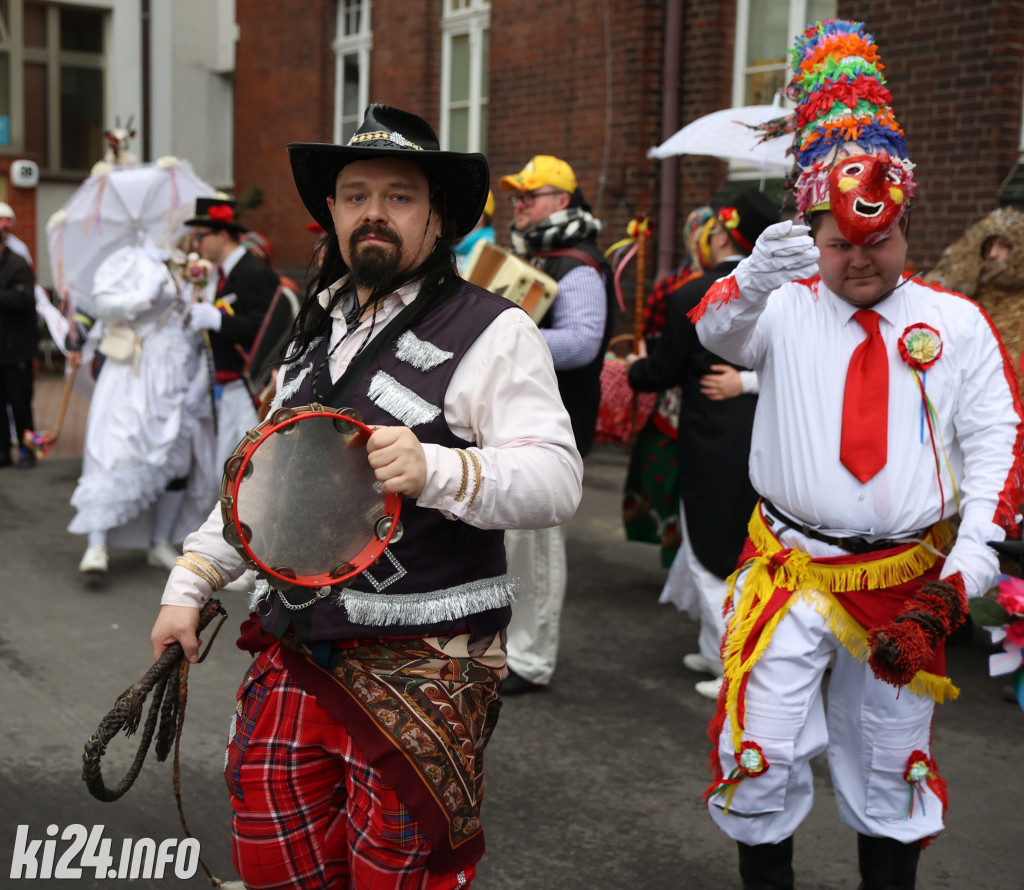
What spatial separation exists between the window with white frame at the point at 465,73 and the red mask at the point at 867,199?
1024 centimetres

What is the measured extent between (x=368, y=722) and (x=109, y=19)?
21.7 m

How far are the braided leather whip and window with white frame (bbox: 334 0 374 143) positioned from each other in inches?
516

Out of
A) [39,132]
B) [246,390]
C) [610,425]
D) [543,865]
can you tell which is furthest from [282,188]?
[543,865]

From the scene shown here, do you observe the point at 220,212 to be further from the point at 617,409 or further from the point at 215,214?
the point at 617,409

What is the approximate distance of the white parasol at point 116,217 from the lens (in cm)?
721

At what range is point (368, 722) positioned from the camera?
226 centimetres

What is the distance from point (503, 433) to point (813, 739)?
1403 millimetres

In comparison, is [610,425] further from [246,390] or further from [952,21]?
[952,21]

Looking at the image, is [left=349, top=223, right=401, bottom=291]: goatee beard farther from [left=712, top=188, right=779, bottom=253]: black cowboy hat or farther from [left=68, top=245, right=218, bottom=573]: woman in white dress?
[left=68, top=245, right=218, bottom=573]: woman in white dress

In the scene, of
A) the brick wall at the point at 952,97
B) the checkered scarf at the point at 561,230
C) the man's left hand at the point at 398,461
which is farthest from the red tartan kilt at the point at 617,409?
the man's left hand at the point at 398,461

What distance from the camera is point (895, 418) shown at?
118 inches

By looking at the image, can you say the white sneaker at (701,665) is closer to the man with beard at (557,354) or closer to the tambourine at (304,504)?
the man with beard at (557,354)

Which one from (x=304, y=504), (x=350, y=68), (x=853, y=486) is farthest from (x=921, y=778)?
(x=350, y=68)

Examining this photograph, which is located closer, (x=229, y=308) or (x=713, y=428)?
(x=713, y=428)
